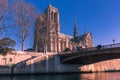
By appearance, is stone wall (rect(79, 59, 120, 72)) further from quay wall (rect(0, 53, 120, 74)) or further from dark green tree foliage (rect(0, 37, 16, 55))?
dark green tree foliage (rect(0, 37, 16, 55))

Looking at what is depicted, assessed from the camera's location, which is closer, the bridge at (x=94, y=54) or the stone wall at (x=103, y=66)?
the bridge at (x=94, y=54)

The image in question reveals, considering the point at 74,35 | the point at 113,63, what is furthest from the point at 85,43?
the point at 113,63

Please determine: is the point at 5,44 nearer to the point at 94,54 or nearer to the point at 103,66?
the point at 94,54

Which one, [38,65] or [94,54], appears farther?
[38,65]

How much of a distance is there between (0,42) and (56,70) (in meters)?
19.0

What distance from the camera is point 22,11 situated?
55.5 m

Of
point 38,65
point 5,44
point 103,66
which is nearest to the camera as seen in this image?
point 5,44

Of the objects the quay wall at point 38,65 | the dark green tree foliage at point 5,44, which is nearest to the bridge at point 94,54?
the quay wall at point 38,65

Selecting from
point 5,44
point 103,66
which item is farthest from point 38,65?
point 103,66

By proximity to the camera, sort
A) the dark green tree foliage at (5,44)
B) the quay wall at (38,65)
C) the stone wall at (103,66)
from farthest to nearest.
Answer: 1. the stone wall at (103,66)
2. the quay wall at (38,65)
3. the dark green tree foliage at (5,44)

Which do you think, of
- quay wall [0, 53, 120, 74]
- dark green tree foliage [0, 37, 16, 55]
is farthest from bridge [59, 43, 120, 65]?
dark green tree foliage [0, 37, 16, 55]

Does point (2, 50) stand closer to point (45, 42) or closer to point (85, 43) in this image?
point (45, 42)

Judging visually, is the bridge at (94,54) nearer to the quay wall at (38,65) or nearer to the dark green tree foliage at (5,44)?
the quay wall at (38,65)

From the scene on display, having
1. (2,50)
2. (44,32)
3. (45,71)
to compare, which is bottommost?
(45,71)
